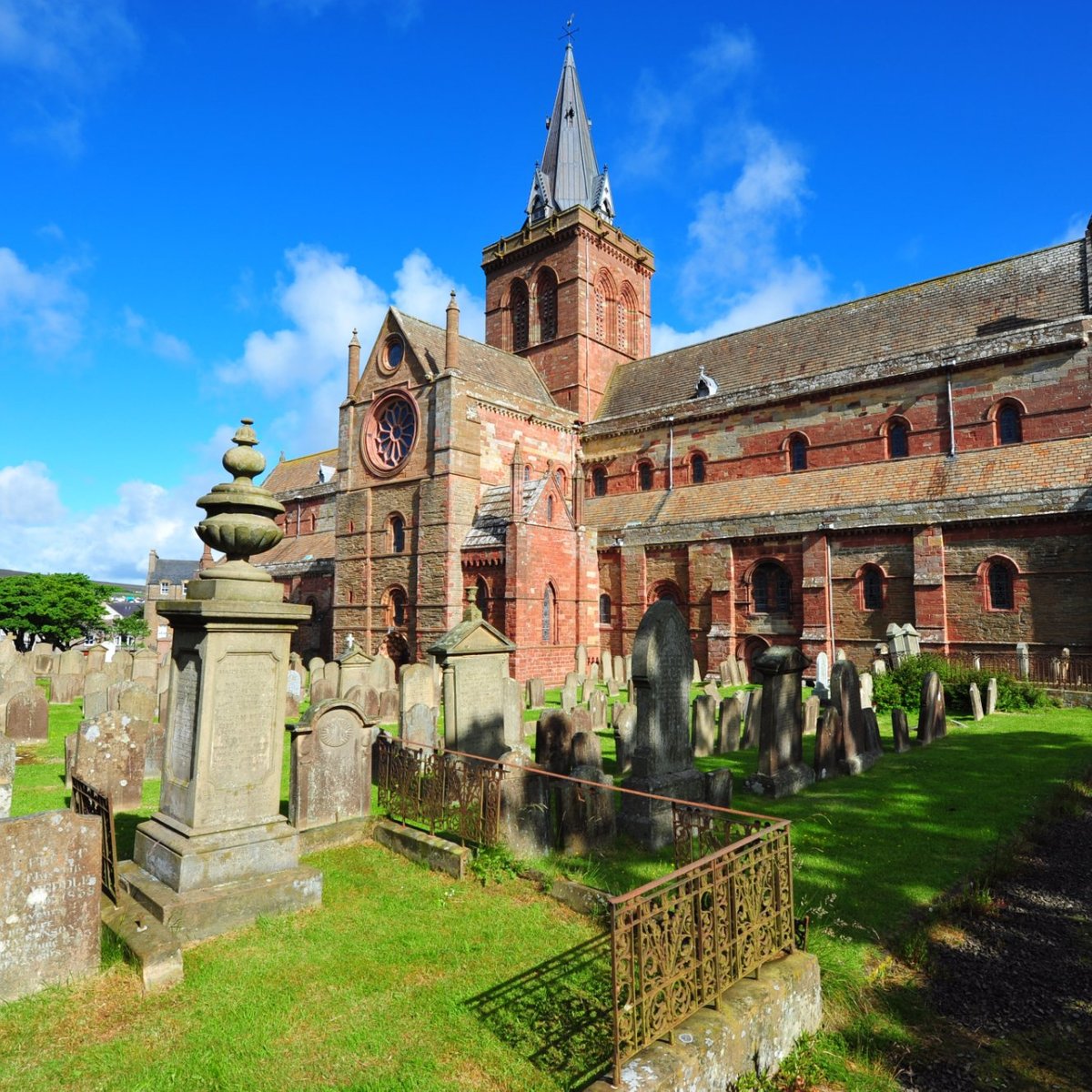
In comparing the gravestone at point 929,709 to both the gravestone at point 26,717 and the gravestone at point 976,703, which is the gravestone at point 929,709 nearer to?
the gravestone at point 976,703

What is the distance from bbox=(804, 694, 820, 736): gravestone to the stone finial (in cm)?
966

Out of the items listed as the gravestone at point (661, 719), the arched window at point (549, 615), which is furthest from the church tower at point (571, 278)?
the gravestone at point (661, 719)

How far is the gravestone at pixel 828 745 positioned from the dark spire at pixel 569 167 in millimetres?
30572

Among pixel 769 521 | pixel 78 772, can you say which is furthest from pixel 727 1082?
pixel 769 521

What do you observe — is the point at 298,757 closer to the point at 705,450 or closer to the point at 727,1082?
the point at 727,1082

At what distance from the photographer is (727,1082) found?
3453 mm

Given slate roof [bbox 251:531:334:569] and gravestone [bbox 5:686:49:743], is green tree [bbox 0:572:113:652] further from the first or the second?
gravestone [bbox 5:686:49:743]

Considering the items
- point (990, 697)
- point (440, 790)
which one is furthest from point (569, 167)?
point (440, 790)

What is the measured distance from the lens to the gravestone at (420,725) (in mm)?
9602

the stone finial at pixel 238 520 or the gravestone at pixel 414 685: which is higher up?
the stone finial at pixel 238 520

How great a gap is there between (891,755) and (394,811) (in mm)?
8175

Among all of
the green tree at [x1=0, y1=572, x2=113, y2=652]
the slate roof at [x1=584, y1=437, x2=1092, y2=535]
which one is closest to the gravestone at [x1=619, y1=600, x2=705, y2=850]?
the slate roof at [x1=584, y1=437, x2=1092, y2=535]

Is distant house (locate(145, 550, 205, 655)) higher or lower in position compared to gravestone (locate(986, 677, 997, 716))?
higher

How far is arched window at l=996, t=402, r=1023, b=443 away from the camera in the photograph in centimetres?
2022
